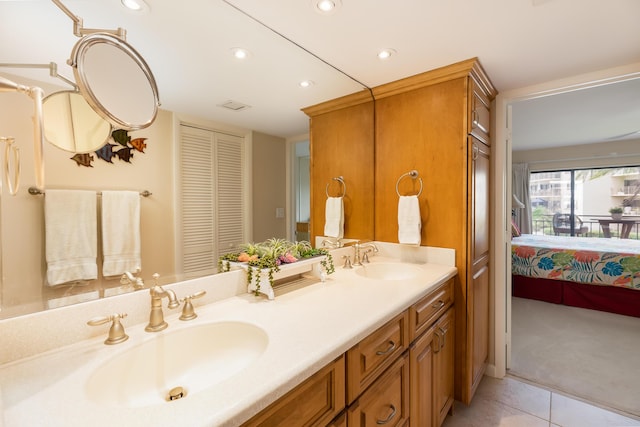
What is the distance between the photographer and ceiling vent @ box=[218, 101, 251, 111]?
4.30 feet

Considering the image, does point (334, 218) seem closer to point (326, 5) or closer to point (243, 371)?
point (326, 5)

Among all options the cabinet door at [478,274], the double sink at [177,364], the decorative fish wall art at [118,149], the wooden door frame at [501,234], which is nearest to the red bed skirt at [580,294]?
the wooden door frame at [501,234]

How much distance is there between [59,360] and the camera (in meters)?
0.74

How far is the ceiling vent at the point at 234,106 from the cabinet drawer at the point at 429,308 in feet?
4.03

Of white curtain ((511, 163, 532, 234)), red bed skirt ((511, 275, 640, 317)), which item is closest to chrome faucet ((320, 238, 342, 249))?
red bed skirt ((511, 275, 640, 317))

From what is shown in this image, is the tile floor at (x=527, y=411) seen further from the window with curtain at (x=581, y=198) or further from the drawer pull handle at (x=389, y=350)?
the window with curtain at (x=581, y=198)

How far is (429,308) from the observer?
1469 mm

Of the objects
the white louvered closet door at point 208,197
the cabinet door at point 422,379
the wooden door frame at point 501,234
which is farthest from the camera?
the wooden door frame at point 501,234

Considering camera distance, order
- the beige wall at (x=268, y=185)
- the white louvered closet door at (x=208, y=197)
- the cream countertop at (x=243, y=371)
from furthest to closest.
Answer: the beige wall at (x=268, y=185), the white louvered closet door at (x=208, y=197), the cream countertop at (x=243, y=371)

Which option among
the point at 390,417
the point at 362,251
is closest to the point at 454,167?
the point at 362,251

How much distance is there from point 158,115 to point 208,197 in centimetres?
37

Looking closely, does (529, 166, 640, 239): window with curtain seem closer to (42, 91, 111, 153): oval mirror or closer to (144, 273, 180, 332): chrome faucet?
(144, 273, 180, 332): chrome faucet

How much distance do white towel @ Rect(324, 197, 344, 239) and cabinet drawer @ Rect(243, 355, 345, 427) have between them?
1.14 m

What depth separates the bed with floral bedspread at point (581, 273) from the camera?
3.16m
